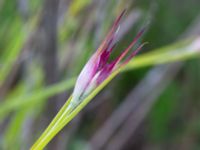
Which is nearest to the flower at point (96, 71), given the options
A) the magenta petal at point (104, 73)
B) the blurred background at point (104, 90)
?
the magenta petal at point (104, 73)

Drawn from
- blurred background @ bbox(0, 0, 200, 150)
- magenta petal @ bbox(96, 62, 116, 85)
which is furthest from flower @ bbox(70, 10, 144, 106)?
blurred background @ bbox(0, 0, 200, 150)

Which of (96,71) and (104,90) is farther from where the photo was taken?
(104,90)

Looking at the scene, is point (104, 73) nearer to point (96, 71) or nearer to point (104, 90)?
point (96, 71)

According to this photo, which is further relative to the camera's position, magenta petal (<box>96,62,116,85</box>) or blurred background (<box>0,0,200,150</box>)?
blurred background (<box>0,0,200,150</box>)

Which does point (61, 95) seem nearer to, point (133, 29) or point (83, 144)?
point (83, 144)

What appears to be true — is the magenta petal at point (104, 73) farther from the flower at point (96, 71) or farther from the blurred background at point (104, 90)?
the blurred background at point (104, 90)

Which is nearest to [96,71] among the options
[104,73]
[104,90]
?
[104,73]

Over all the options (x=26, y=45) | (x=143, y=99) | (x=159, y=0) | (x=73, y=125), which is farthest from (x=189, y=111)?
(x=26, y=45)

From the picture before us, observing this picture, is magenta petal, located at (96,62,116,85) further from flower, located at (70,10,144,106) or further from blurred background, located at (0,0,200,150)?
blurred background, located at (0,0,200,150)
